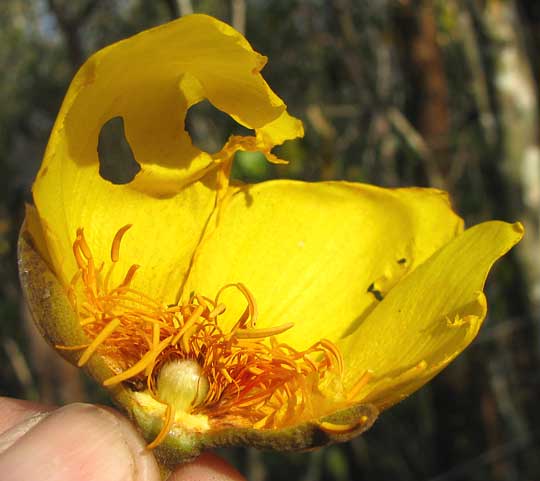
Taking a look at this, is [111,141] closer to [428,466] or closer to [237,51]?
[237,51]

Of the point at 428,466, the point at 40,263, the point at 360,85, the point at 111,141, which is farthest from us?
the point at 428,466

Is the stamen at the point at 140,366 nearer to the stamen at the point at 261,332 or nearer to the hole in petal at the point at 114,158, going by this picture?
the stamen at the point at 261,332

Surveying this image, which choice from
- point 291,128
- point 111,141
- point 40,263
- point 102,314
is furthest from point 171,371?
point 111,141

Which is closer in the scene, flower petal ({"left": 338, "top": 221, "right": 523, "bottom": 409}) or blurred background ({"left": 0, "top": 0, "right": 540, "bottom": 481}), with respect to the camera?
flower petal ({"left": 338, "top": 221, "right": 523, "bottom": 409})

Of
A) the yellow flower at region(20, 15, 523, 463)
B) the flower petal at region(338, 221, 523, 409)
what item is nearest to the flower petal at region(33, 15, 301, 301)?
the yellow flower at region(20, 15, 523, 463)

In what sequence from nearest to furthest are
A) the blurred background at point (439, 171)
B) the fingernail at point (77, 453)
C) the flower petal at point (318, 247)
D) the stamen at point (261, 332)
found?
the fingernail at point (77, 453), the stamen at point (261, 332), the flower petal at point (318, 247), the blurred background at point (439, 171)

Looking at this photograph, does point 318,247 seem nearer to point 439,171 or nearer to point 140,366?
point 140,366

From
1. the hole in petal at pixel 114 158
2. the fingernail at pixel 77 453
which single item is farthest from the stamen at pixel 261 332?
the hole in petal at pixel 114 158

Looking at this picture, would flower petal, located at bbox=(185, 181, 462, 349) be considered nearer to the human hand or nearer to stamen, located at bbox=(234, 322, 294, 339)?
stamen, located at bbox=(234, 322, 294, 339)
